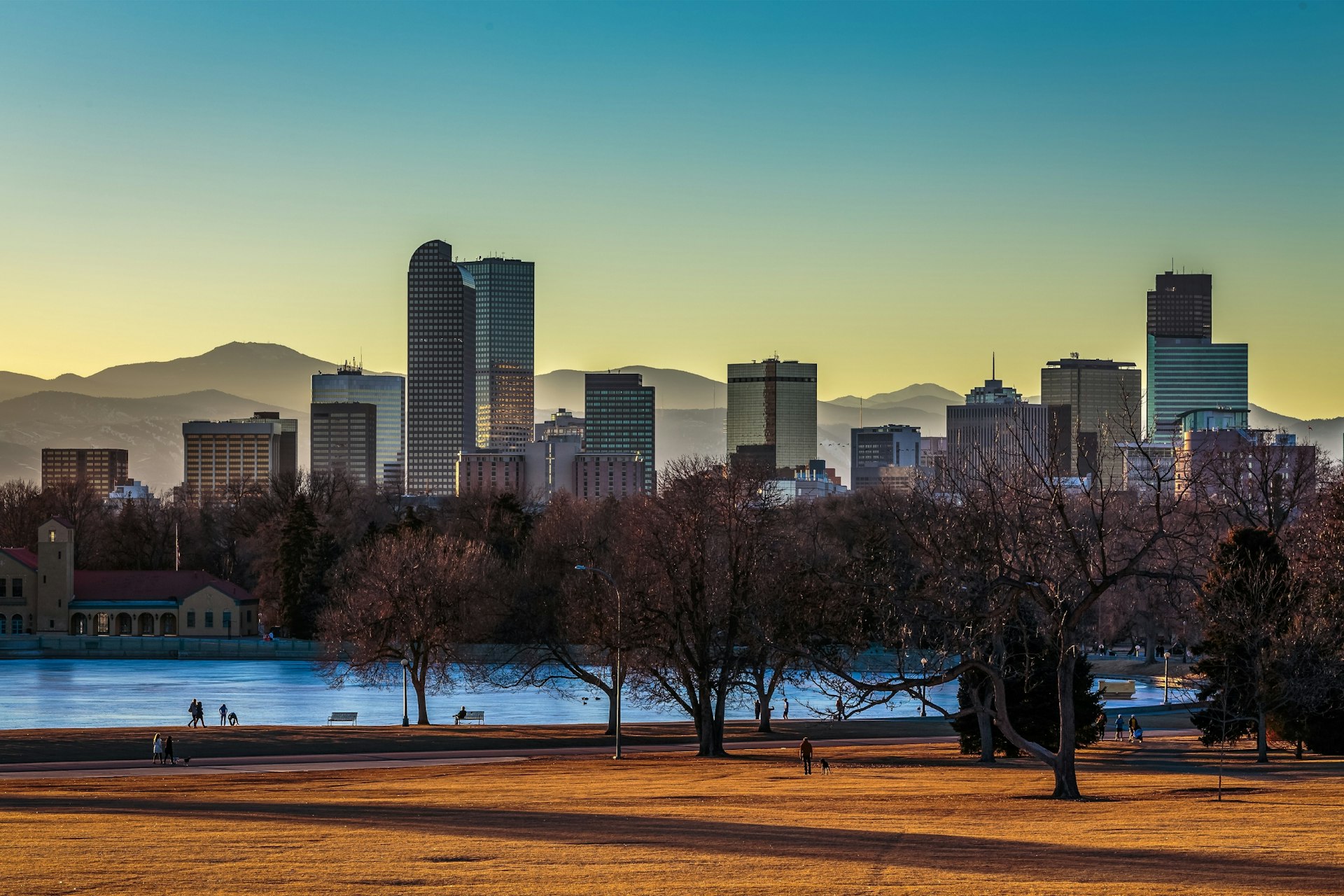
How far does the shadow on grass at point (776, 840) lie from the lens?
23734 millimetres

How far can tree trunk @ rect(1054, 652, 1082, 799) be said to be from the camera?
1362 inches

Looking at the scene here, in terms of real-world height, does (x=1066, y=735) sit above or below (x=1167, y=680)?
above

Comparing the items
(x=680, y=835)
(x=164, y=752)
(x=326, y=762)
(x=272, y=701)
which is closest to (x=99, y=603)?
(x=272, y=701)

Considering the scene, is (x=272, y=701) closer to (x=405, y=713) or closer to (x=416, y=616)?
(x=416, y=616)

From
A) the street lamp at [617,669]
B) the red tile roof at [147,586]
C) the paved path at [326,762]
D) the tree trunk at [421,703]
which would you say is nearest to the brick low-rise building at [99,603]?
the red tile roof at [147,586]

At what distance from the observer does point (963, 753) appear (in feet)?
181

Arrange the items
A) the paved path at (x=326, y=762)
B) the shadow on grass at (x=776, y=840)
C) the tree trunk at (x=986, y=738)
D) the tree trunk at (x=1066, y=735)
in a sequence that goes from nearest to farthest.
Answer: the shadow on grass at (x=776, y=840) < the tree trunk at (x=1066, y=735) < the paved path at (x=326, y=762) < the tree trunk at (x=986, y=738)

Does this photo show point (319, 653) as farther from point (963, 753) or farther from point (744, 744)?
point (963, 753)

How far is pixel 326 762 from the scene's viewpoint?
53.8 meters

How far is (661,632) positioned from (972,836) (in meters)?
30.3

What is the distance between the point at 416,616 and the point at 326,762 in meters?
21.6

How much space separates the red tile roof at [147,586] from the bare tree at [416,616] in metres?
56.9

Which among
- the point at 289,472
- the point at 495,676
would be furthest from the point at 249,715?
the point at 289,472

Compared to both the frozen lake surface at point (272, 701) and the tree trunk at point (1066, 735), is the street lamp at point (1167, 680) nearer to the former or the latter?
the frozen lake surface at point (272, 701)
